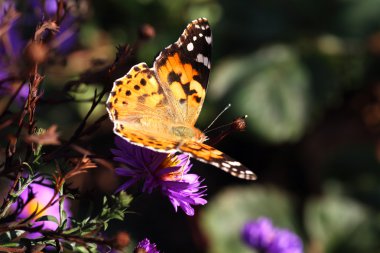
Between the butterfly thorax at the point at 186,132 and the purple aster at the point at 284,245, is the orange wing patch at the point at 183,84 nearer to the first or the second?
the butterfly thorax at the point at 186,132

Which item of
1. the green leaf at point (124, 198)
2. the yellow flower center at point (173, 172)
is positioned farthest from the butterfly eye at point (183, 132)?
the green leaf at point (124, 198)

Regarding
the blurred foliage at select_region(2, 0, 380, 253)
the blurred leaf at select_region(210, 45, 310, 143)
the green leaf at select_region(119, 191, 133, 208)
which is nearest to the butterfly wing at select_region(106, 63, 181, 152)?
the green leaf at select_region(119, 191, 133, 208)

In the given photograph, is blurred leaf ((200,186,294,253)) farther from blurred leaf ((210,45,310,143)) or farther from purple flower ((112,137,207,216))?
purple flower ((112,137,207,216))

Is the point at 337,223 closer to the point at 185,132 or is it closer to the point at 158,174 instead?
the point at 185,132

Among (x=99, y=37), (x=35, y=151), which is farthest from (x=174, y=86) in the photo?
(x=99, y=37)

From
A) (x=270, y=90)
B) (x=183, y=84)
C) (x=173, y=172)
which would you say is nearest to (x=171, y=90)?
(x=183, y=84)

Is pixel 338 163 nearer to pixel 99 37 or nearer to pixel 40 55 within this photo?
pixel 99 37

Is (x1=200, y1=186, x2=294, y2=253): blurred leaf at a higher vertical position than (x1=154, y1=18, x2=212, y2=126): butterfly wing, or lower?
lower
